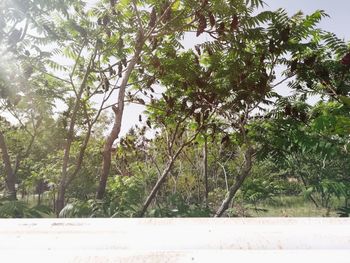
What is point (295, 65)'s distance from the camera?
4359 millimetres

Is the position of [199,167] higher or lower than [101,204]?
higher
